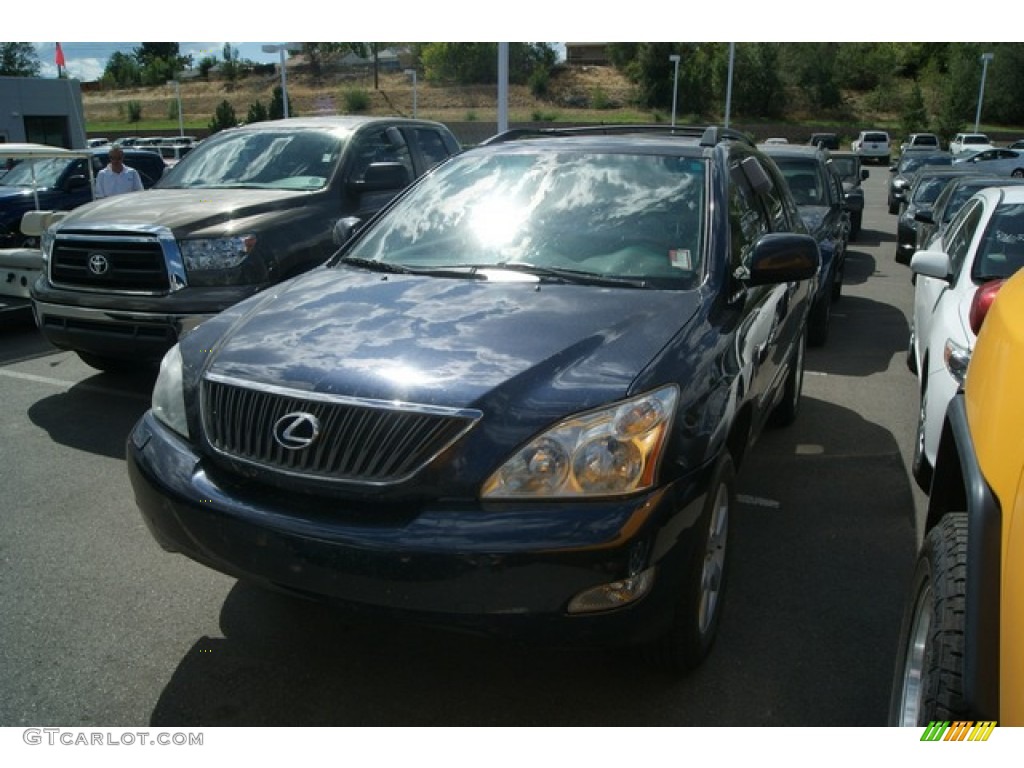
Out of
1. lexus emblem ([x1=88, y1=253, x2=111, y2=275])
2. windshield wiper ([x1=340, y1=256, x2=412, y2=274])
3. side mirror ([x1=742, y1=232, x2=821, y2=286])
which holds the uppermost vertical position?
side mirror ([x1=742, y1=232, x2=821, y2=286])

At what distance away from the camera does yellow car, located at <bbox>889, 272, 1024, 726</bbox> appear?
1697mm

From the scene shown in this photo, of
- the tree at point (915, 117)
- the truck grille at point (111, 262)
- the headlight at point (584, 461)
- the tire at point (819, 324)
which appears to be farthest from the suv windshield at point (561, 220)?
the tree at point (915, 117)

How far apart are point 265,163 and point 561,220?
171 inches

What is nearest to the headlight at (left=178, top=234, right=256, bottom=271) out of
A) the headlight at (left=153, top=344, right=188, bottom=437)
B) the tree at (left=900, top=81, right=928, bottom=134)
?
the headlight at (left=153, top=344, right=188, bottom=437)

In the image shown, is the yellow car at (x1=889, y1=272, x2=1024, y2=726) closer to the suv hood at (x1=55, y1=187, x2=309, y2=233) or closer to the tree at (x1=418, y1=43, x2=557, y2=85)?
the suv hood at (x1=55, y1=187, x2=309, y2=233)

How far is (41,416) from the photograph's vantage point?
600 centimetres

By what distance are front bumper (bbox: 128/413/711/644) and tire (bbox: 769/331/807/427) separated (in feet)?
10.2

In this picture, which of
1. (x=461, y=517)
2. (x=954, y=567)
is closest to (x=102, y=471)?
(x=461, y=517)

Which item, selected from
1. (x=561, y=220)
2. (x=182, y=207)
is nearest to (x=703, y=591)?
(x=561, y=220)

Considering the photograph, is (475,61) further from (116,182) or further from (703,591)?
(703,591)

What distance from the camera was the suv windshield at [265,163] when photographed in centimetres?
721

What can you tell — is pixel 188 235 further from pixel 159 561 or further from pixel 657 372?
pixel 657 372

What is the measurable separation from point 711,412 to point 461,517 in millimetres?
920

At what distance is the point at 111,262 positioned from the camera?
6.03m
